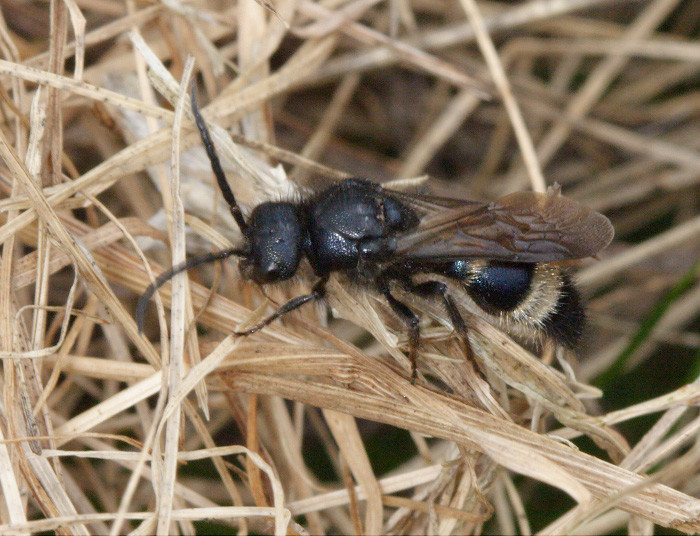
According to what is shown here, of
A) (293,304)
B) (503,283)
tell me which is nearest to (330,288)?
(293,304)

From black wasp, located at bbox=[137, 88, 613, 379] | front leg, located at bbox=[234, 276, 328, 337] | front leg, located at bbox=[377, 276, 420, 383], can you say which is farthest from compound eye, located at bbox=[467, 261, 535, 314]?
front leg, located at bbox=[234, 276, 328, 337]

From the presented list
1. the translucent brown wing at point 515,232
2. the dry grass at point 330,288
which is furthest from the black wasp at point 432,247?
the dry grass at point 330,288

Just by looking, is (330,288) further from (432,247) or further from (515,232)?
(515,232)

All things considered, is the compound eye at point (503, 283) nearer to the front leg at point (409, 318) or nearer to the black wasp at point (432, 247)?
the black wasp at point (432, 247)

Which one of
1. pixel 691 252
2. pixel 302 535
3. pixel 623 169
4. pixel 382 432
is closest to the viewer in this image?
pixel 302 535

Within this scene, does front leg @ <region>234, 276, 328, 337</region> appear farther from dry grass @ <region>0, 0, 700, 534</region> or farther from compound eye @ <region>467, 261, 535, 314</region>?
compound eye @ <region>467, 261, 535, 314</region>

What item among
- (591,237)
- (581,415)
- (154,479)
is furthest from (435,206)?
(154,479)

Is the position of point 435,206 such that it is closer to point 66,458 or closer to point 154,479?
point 154,479
